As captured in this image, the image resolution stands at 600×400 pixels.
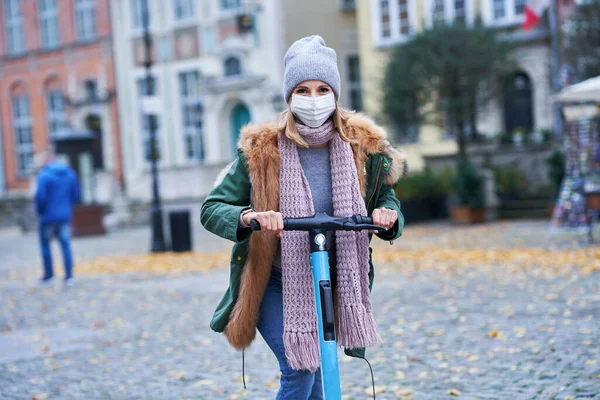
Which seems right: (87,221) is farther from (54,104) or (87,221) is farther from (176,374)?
(176,374)

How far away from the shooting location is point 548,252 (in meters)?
12.6

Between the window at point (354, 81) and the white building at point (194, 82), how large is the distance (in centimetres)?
306

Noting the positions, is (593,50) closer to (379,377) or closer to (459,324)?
(459,324)

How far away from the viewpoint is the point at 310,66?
3.35 metres

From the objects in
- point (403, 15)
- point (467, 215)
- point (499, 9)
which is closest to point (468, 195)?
point (467, 215)

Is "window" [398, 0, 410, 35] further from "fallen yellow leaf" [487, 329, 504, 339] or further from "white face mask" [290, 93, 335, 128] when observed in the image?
"white face mask" [290, 93, 335, 128]

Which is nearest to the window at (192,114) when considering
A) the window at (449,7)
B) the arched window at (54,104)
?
the arched window at (54,104)

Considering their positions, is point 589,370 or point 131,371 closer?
point 589,370

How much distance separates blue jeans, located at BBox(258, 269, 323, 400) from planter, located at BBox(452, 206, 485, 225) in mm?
17011

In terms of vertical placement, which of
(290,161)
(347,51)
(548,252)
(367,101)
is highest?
(347,51)

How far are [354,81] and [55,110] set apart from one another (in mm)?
13225

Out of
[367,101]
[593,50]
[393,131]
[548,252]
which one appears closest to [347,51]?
[367,101]

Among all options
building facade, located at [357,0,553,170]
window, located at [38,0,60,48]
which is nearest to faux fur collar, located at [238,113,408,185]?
building facade, located at [357,0,553,170]

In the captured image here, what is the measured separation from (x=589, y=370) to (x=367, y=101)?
21794 millimetres
